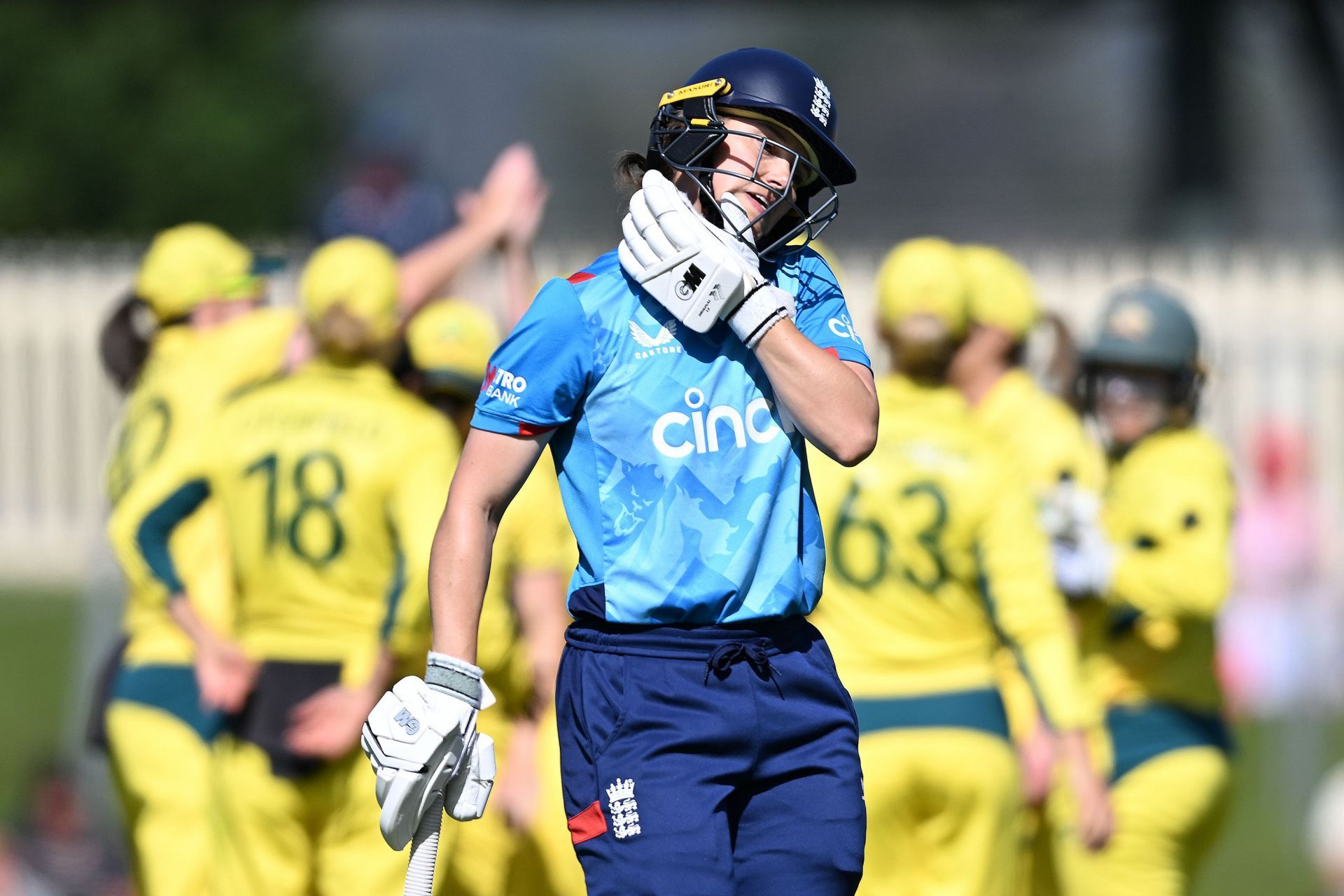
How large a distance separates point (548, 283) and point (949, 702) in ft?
7.99

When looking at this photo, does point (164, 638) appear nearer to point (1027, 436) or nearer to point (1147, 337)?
point (1027, 436)

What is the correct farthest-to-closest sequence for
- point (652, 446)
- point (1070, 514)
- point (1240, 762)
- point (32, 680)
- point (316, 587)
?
point (32, 680) < point (1240, 762) < point (1070, 514) < point (316, 587) < point (652, 446)

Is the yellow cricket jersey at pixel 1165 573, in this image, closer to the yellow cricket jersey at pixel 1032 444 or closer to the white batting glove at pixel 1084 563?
the white batting glove at pixel 1084 563

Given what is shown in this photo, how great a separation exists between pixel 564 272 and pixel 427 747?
12777mm

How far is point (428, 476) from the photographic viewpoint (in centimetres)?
572

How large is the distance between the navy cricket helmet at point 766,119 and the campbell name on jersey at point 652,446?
0.26 metres

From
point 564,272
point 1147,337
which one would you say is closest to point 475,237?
point 1147,337

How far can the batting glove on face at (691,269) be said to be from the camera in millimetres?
3561

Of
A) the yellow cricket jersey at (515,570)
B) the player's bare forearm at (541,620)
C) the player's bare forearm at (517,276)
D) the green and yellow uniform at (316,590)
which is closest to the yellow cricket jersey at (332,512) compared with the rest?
the green and yellow uniform at (316,590)

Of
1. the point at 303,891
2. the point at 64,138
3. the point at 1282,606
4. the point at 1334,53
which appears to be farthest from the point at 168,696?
the point at 64,138

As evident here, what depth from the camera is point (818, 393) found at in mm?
3607

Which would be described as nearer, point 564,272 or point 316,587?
point 316,587

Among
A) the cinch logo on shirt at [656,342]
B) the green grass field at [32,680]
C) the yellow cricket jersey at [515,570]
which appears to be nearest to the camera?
the cinch logo on shirt at [656,342]

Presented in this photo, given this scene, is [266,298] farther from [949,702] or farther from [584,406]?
[584,406]
